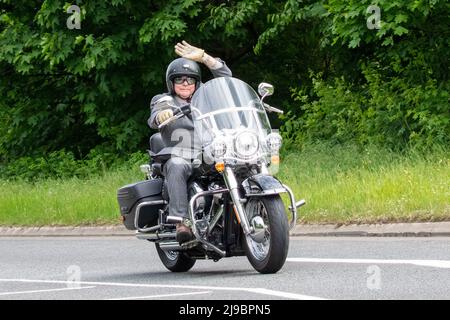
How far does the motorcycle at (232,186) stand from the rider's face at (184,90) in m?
0.32

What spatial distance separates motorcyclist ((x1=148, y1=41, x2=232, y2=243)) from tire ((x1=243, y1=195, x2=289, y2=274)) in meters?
0.73

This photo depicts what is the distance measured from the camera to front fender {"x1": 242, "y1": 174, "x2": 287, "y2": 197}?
11.2 m

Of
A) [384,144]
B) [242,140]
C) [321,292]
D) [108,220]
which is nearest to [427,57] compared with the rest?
[384,144]

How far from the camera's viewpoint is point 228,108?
12.2 meters

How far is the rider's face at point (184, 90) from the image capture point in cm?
1271

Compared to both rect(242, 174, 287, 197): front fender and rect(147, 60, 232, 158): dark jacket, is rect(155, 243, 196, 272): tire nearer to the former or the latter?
rect(147, 60, 232, 158): dark jacket

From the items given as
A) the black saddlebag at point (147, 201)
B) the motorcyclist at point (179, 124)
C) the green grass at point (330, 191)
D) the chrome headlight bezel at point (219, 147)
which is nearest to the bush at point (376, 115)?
the green grass at point (330, 191)

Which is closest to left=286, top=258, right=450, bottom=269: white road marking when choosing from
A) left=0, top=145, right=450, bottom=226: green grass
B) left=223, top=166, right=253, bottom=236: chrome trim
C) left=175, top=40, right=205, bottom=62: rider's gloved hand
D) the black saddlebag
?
the black saddlebag

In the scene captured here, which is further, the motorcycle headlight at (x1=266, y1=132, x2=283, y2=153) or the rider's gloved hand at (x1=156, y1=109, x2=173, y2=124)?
the rider's gloved hand at (x1=156, y1=109, x2=173, y2=124)

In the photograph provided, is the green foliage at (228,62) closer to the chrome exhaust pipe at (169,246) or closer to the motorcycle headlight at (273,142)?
the chrome exhaust pipe at (169,246)

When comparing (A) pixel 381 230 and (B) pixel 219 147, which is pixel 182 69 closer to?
(B) pixel 219 147

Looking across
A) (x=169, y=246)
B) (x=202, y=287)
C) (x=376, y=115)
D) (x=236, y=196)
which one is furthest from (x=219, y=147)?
(x=376, y=115)

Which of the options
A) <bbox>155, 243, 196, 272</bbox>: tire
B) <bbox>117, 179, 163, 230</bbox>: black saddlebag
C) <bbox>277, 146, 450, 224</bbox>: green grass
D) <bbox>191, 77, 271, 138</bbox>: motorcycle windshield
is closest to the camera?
<bbox>191, 77, 271, 138</bbox>: motorcycle windshield

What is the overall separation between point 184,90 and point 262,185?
1.76 m
